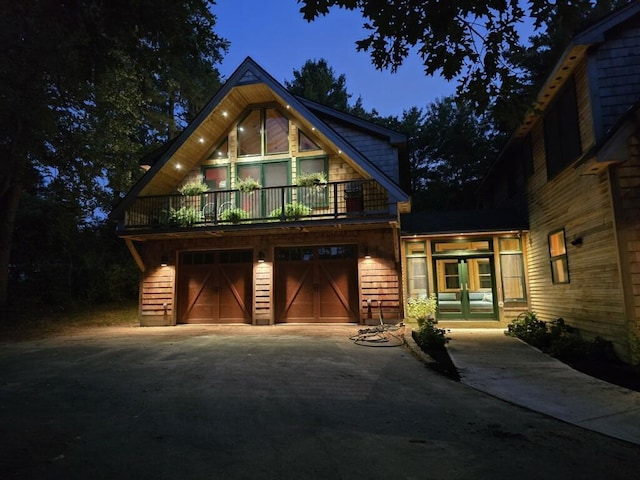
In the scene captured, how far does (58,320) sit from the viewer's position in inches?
554

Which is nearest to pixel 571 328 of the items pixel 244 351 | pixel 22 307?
pixel 244 351

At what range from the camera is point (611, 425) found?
402 cm

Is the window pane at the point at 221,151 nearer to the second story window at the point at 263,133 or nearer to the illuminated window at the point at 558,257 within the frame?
the second story window at the point at 263,133

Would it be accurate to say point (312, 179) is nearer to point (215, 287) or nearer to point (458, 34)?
point (215, 287)

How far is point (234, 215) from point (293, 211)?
6.06 ft

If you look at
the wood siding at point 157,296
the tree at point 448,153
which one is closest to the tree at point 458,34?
the wood siding at point 157,296

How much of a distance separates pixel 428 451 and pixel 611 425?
2251 mm

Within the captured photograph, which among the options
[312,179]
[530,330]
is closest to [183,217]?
[312,179]

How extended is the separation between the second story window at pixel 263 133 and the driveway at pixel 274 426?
828 centimetres

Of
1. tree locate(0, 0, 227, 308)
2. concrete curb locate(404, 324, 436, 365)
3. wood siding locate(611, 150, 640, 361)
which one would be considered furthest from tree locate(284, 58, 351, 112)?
wood siding locate(611, 150, 640, 361)

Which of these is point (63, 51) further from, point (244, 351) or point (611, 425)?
point (611, 425)

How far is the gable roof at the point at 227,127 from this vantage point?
11.7 meters

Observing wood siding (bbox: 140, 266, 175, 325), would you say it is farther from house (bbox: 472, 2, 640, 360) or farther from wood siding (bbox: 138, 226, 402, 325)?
house (bbox: 472, 2, 640, 360)

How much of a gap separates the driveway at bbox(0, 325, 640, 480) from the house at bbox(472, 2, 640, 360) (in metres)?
4.01
